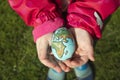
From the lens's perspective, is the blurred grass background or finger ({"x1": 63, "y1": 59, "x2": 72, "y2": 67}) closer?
finger ({"x1": 63, "y1": 59, "x2": 72, "y2": 67})

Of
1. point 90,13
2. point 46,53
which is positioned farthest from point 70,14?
point 46,53

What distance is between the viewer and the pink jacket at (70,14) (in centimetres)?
208

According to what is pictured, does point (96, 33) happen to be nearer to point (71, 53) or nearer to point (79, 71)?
point (71, 53)

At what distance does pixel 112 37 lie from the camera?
2.99 m

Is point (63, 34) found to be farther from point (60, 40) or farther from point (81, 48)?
point (81, 48)

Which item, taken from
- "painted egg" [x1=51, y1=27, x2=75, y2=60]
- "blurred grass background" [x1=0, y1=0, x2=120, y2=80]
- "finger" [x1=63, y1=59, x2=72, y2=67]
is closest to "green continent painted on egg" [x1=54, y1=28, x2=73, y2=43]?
"painted egg" [x1=51, y1=27, x2=75, y2=60]

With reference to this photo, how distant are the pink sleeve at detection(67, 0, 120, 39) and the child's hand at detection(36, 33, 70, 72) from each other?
17 cm

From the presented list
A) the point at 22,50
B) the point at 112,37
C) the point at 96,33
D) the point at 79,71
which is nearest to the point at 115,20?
the point at 112,37

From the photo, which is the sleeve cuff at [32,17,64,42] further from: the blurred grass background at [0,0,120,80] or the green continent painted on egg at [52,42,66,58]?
the blurred grass background at [0,0,120,80]

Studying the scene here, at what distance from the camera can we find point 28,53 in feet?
9.82

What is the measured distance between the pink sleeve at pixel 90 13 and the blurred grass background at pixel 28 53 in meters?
0.78

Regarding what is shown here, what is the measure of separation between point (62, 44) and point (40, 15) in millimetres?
206

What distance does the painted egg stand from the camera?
6.71 ft

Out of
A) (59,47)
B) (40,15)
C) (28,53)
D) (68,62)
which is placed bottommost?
(28,53)
